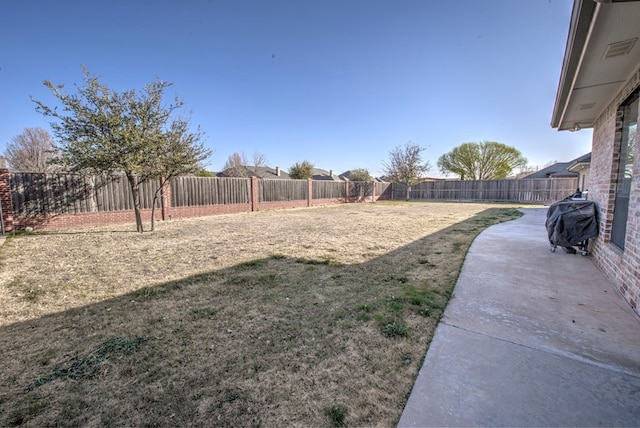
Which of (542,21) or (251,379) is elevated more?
(542,21)

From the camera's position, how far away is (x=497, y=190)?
936 inches

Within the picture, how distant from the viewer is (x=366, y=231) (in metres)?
8.25

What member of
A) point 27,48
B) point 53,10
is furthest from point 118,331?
point 27,48

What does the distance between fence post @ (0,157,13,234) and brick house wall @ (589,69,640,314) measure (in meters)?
12.6

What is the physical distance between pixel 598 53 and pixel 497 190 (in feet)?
79.5

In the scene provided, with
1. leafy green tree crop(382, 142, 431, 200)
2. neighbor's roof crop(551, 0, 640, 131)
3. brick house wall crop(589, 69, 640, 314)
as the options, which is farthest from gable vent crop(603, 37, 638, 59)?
leafy green tree crop(382, 142, 431, 200)

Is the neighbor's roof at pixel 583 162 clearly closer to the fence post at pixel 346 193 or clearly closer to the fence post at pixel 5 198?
the fence post at pixel 346 193

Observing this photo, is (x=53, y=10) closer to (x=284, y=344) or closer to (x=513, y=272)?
(x=284, y=344)

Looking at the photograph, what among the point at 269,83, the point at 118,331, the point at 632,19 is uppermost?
the point at 269,83

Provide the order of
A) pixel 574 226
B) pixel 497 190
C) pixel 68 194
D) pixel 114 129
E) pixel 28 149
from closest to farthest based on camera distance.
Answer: pixel 574 226 → pixel 114 129 → pixel 68 194 → pixel 28 149 → pixel 497 190

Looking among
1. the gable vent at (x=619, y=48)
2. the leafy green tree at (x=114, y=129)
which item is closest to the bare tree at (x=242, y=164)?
the leafy green tree at (x=114, y=129)

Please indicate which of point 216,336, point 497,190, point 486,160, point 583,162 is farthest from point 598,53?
point 486,160

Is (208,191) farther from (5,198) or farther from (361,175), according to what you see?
(361,175)

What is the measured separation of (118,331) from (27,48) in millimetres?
9353
